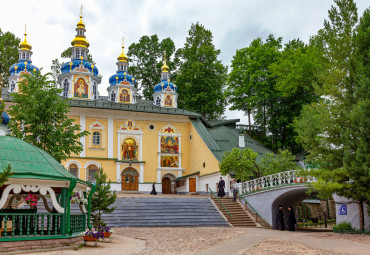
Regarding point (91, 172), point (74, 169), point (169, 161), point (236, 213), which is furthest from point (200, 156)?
point (236, 213)

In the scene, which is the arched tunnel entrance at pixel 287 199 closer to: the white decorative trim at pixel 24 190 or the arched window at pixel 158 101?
the white decorative trim at pixel 24 190

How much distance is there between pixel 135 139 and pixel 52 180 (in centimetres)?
2458

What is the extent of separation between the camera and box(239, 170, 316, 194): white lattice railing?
21945mm

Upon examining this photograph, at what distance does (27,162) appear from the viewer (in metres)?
11.2

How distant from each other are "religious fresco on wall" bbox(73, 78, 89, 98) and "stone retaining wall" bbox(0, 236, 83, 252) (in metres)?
25.0

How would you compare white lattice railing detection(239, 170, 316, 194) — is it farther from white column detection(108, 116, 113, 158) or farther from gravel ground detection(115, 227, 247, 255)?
white column detection(108, 116, 113, 158)

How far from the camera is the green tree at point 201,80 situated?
42.3m

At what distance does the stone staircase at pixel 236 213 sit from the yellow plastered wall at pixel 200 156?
5882 mm

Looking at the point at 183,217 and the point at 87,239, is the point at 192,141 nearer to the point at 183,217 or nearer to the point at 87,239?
the point at 183,217

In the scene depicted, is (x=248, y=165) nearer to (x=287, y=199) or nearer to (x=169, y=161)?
(x=287, y=199)

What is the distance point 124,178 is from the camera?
115 feet

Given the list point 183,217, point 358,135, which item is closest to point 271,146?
point 183,217

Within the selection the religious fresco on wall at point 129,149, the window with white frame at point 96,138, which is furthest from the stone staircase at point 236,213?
the window with white frame at point 96,138

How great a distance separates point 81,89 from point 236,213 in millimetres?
18556
